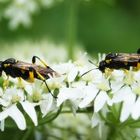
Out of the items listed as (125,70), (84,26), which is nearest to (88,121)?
(125,70)

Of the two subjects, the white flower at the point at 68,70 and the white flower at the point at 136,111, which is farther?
the white flower at the point at 68,70

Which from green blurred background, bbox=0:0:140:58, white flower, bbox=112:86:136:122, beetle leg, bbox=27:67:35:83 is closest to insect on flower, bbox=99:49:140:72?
white flower, bbox=112:86:136:122

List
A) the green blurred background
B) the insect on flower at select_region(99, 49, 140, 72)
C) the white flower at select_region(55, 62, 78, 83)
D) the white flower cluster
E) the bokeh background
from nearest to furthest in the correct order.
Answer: the white flower cluster → the white flower at select_region(55, 62, 78, 83) → the insect on flower at select_region(99, 49, 140, 72) → the bokeh background → the green blurred background

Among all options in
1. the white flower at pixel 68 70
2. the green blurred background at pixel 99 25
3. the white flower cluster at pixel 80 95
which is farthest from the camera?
the green blurred background at pixel 99 25

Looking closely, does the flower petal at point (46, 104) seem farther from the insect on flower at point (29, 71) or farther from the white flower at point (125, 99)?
the white flower at point (125, 99)

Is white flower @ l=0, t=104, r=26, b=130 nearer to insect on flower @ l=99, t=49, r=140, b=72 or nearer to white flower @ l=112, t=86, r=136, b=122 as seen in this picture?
white flower @ l=112, t=86, r=136, b=122

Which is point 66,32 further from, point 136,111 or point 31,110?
point 136,111

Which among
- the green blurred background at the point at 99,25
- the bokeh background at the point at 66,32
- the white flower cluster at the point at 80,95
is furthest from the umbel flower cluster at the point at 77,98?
the green blurred background at the point at 99,25

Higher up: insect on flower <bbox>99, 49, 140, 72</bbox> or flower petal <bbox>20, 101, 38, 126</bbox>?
insect on flower <bbox>99, 49, 140, 72</bbox>
